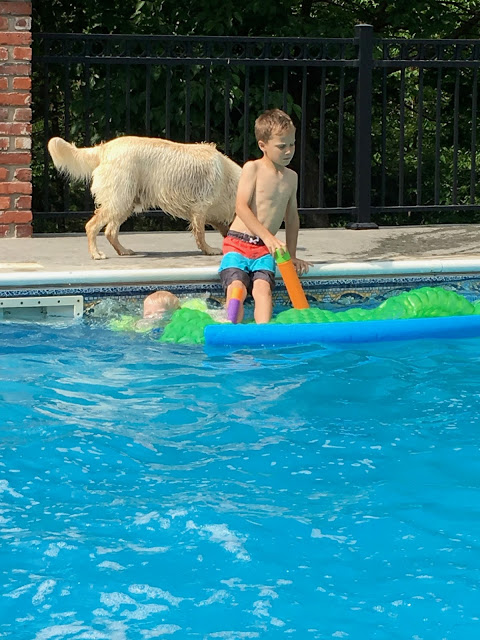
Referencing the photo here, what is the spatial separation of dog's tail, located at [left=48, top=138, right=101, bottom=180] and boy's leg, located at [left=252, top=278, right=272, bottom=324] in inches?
58.4

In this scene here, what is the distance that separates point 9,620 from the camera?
2709 mm

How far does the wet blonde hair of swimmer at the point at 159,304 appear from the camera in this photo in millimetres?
5977

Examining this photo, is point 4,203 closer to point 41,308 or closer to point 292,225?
point 41,308

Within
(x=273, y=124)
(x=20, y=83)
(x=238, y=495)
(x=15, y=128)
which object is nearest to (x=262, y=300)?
(x=273, y=124)

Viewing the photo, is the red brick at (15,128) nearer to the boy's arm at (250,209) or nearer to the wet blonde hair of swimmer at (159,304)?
the boy's arm at (250,209)

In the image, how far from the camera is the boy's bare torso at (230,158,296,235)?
628cm

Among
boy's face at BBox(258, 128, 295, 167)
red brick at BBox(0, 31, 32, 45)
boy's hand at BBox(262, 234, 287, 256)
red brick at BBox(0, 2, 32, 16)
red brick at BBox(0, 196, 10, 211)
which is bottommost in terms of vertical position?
boy's hand at BBox(262, 234, 287, 256)

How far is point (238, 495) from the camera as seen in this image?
354cm

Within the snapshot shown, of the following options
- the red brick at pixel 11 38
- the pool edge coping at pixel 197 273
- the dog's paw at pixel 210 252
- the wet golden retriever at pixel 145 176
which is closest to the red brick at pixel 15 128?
the red brick at pixel 11 38

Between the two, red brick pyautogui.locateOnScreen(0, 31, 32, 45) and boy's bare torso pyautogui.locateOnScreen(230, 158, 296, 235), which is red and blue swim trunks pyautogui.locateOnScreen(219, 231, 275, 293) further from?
red brick pyautogui.locateOnScreen(0, 31, 32, 45)

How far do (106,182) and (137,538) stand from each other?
12.8 ft

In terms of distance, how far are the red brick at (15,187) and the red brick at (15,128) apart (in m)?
0.38

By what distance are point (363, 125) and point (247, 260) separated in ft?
10.1

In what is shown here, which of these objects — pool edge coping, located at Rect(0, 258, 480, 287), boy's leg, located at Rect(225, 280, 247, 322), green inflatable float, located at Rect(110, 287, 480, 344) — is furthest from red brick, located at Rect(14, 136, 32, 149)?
boy's leg, located at Rect(225, 280, 247, 322)
